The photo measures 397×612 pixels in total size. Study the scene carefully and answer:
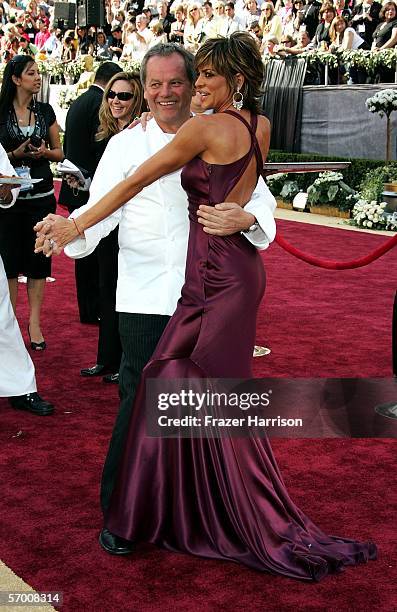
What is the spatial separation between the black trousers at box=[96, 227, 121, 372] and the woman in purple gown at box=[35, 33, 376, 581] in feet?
8.52

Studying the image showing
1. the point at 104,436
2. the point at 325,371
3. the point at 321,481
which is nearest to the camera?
the point at 321,481

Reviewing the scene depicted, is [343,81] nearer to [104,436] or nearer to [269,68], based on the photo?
[269,68]

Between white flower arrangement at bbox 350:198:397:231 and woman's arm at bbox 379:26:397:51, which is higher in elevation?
woman's arm at bbox 379:26:397:51

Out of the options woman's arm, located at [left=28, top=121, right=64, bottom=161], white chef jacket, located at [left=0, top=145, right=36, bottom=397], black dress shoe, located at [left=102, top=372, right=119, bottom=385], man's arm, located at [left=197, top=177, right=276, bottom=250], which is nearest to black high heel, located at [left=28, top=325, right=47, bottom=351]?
black dress shoe, located at [left=102, top=372, right=119, bottom=385]

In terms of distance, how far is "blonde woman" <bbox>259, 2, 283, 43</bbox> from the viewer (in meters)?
18.4

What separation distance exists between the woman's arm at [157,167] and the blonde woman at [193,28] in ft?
53.2

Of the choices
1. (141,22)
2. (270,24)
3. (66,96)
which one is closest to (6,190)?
(270,24)

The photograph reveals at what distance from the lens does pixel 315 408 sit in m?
5.88

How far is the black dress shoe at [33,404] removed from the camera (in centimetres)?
551

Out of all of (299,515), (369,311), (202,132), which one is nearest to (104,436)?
(299,515)

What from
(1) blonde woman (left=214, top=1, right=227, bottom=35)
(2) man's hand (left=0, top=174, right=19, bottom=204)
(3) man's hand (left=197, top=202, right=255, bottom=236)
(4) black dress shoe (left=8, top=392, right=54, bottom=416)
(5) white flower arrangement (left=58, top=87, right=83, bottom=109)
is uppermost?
(1) blonde woman (left=214, top=1, right=227, bottom=35)

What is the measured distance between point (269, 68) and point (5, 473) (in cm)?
1441

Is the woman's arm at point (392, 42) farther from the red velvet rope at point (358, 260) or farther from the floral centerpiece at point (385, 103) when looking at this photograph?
the red velvet rope at point (358, 260)

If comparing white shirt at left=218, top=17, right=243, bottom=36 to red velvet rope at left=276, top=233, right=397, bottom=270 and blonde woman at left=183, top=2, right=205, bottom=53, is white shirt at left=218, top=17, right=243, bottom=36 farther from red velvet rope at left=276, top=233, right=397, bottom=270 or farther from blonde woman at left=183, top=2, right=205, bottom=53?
red velvet rope at left=276, top=233, right=397, bottom=270
